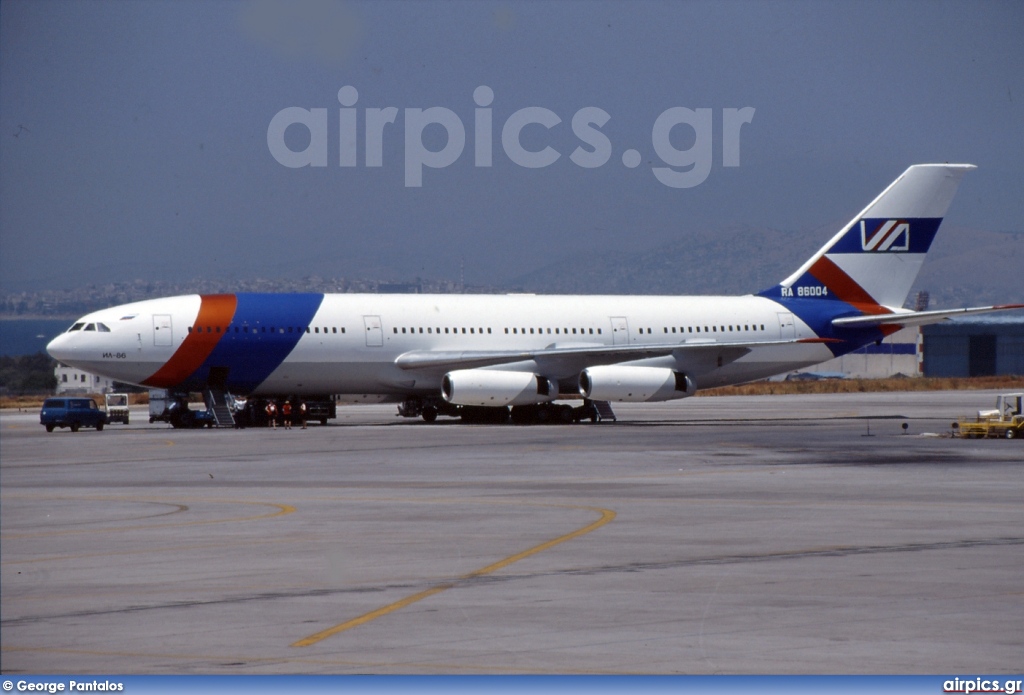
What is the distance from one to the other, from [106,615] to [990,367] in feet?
489

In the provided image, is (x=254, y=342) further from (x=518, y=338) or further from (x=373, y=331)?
(x=518, y=338)

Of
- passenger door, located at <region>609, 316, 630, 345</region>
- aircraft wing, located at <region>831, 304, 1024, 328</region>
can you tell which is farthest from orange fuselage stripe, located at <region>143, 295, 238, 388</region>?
→ aircraft wing, located at <region>831, 304, 1024, 328</region>

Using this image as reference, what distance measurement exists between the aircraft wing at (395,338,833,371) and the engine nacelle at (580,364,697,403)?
0.71 m

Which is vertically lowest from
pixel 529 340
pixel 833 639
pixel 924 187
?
pixel 833 639

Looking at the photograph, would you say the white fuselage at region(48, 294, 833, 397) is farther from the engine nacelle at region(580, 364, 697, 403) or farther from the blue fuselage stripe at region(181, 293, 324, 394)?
the engine nacelle at region(580, 364, 697, 403)

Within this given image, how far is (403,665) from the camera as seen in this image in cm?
1025

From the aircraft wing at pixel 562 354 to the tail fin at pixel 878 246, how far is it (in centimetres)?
591

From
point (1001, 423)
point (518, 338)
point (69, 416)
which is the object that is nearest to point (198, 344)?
point (69, 416)

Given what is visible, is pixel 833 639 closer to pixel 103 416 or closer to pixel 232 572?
pixel 232 572

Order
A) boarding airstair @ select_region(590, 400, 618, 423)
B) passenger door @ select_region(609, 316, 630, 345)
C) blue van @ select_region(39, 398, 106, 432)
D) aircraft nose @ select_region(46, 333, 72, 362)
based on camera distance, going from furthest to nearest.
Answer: passenger door @ select_region(609, 316, 630, 345), boarding airstair @ select_region(590, 400, 618, 423), blue van @ select_region(39, 398, 106, 432), aircraft nose @ select_region(46, 333, 72, 362)

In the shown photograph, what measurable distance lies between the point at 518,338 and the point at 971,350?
110 meters

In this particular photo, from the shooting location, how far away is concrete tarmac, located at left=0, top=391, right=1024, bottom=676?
10727 millimetres

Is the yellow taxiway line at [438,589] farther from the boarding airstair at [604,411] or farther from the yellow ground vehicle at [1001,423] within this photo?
the boarding airstair at [604,411]

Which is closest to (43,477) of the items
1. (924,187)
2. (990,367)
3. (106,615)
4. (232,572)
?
(232,572)
